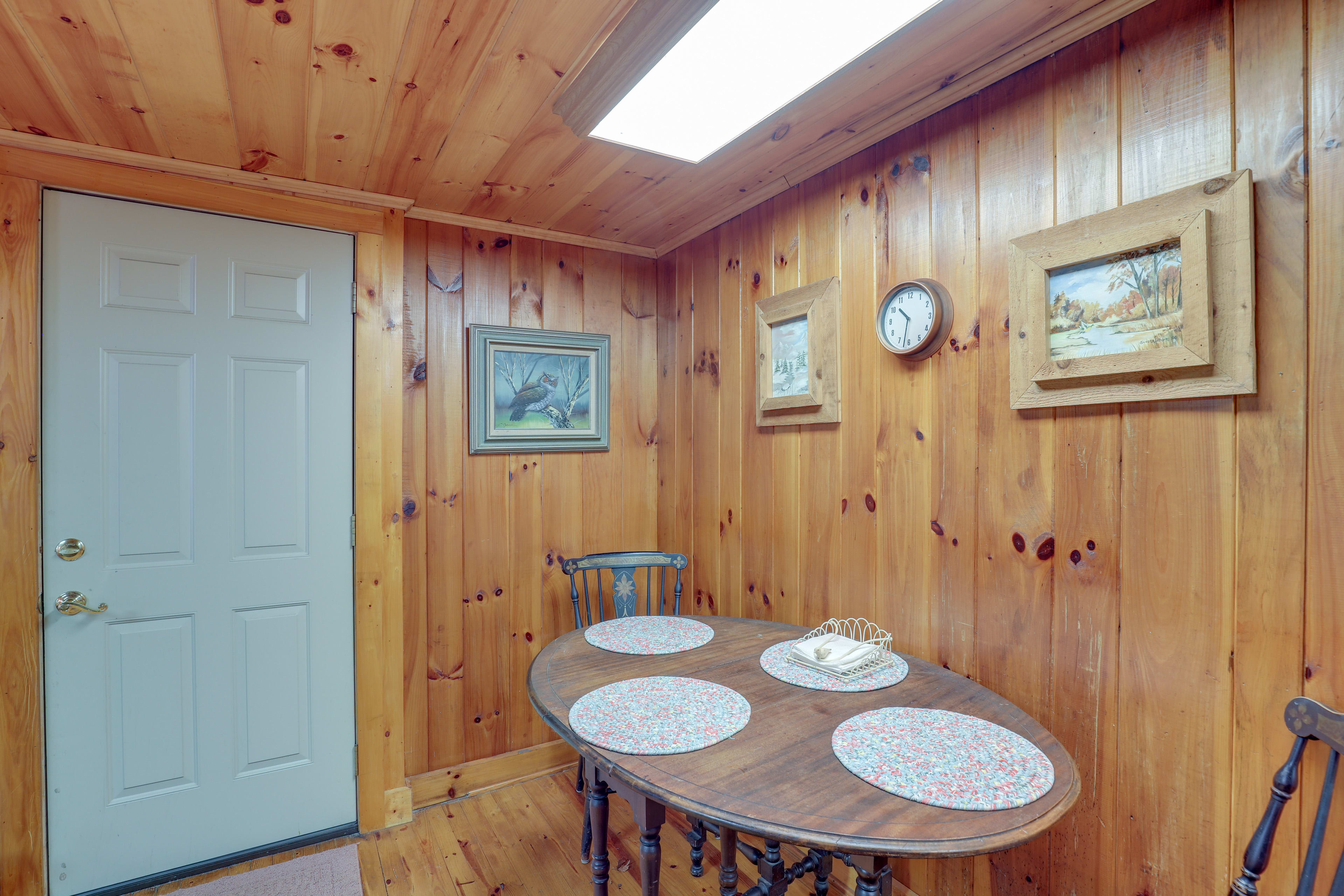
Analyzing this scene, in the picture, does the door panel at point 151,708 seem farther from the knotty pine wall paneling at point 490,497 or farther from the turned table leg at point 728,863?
the turned table leg at point 728,863

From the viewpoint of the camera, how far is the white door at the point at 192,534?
194 centimetres

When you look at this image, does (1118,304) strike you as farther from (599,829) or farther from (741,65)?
(599,829)

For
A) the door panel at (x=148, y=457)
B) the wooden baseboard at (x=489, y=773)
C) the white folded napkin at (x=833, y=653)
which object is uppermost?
the door panel at (x=148, y=457)

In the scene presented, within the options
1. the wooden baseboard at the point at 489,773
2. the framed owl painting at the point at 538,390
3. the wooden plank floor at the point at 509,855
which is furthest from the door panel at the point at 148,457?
the wooden baseboard at the point at 489,773

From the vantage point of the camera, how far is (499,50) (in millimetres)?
1493

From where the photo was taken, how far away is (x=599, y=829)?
1.53 metres

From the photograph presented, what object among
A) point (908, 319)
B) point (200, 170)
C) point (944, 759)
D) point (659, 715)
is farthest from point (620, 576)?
point (200, 170)

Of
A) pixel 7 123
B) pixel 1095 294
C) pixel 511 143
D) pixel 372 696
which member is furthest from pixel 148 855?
pixel 1095 294

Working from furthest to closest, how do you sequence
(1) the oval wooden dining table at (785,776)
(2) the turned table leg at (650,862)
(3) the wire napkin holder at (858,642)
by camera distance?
(3) the wire napkin holder at (858,642)
(2) the turned table leg at (650,862)
(1) the oval wooden dining table at (785,776)

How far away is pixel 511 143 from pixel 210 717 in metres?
2.12

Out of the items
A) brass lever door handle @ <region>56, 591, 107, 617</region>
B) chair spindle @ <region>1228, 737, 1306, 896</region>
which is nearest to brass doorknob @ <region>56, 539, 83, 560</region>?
brass lever door handle @ <region>56, 591, 107, 617</region>

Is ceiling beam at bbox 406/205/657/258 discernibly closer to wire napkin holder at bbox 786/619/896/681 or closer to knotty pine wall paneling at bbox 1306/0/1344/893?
wire napkin holder at bbox 786/619/896/681

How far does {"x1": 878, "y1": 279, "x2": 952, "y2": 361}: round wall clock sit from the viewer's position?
1.71 metres

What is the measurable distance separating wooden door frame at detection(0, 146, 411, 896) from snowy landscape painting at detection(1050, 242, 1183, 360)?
2151 mm
